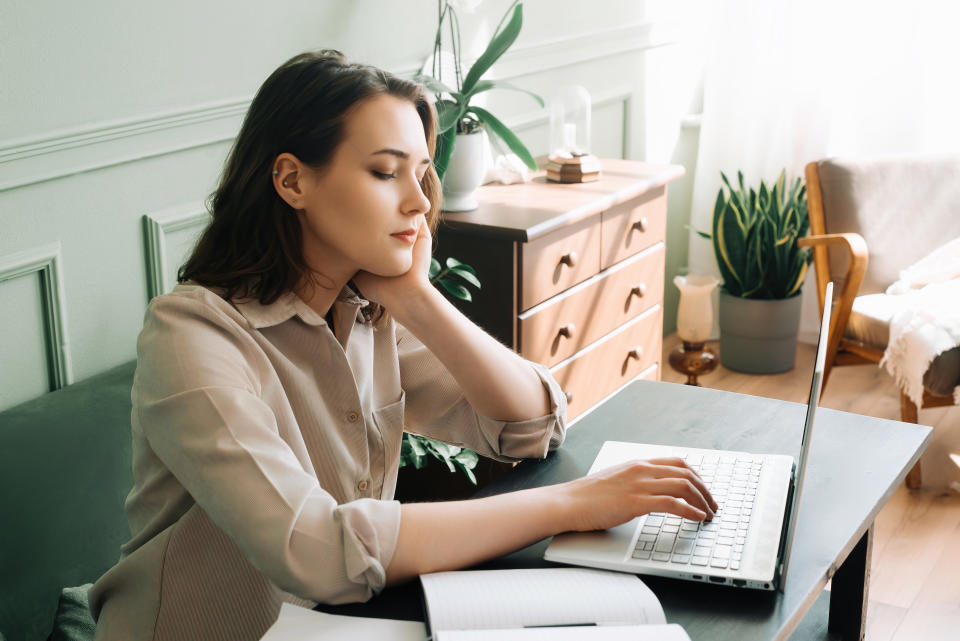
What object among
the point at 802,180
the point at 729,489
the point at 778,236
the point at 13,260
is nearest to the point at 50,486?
the point at 13,260

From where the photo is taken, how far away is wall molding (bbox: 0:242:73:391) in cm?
184

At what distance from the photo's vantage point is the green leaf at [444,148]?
2379 mm

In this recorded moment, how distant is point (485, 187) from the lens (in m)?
2.79

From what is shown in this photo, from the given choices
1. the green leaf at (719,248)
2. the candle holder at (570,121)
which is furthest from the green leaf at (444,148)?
the green leaf at (719,248)

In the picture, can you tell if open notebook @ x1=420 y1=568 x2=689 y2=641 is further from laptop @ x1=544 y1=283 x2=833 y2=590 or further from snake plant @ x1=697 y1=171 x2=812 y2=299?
snake plant @ x1=697 y1=171 x2=812 y2=299

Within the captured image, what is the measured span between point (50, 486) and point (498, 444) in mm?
748

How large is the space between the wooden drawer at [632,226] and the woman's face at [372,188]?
148cm

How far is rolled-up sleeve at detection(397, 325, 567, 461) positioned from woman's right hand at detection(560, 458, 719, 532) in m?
0.24

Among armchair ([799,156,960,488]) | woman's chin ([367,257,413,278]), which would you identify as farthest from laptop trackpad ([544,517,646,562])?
armchair ([799,156,960,488])

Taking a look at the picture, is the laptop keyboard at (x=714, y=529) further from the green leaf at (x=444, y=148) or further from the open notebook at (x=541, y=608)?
the green leaf at (x=444, y=148)

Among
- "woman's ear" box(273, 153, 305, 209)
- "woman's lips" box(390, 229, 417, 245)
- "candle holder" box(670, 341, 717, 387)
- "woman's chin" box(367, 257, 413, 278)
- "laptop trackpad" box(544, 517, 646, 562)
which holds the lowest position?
"candle holder" box(670, 341, 717, 387)

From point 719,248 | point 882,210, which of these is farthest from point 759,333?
point 882,210

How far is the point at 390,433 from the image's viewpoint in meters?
1.45

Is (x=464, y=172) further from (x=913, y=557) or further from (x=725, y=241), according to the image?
(x=725, y=241)
